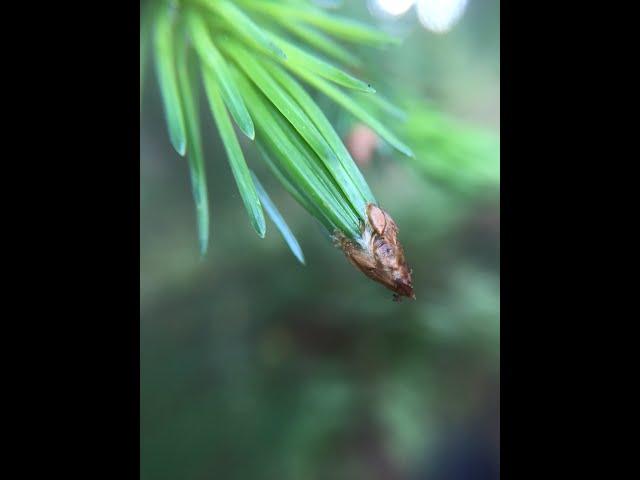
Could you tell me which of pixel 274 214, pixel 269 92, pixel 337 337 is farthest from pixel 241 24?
pixel 337 337

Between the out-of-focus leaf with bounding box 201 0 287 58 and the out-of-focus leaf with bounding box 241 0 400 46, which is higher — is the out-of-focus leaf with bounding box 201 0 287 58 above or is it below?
below

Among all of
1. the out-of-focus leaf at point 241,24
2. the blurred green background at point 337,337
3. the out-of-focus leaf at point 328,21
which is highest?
the out-of-focus leaf at point 328,21

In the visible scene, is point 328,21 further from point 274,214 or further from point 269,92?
point 274,214

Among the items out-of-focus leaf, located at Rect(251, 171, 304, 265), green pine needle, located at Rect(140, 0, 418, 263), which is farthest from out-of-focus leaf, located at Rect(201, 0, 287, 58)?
out-of-focus leaf, located at Rect(251, 171, 304, 265)

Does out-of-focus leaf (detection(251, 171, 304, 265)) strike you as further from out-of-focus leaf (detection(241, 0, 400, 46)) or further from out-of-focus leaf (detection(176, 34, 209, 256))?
out-of-focus leaf (detection(241, 0, 400, 46))

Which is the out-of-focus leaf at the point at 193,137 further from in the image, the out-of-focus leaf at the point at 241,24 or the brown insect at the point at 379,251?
the brown insect at the point at 379,251

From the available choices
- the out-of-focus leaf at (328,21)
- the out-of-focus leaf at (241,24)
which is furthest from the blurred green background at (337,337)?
the out-of-focus leaf at (241,24)
